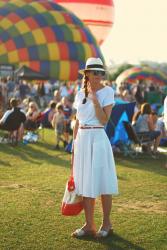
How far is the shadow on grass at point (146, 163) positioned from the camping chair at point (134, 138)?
285 millimetres

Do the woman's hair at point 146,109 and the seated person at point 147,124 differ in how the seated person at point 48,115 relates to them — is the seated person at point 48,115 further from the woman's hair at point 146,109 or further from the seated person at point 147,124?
the woman's hair at point 146,109

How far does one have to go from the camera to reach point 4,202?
6152 millimetres

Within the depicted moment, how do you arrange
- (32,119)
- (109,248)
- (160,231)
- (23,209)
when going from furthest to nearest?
(32,119), (23,209), (160,231), (109,248)

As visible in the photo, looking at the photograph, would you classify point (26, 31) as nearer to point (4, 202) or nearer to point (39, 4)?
point (39, 4)

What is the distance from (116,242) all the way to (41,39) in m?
21.5

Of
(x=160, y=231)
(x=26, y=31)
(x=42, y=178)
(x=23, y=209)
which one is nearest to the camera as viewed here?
(x=160, y=231)

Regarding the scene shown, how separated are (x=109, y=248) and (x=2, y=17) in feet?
73.1

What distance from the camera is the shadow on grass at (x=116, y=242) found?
459cm

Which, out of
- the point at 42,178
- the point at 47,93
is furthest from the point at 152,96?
the point at 42,178

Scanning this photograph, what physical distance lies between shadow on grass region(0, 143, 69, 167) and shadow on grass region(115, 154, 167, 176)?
1.10 m

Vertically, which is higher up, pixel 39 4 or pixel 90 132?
pixel 39 4

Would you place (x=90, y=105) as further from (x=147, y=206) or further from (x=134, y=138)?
(x=134, y=138)

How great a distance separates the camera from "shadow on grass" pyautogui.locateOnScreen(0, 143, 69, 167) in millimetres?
9477

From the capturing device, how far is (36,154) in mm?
10492
